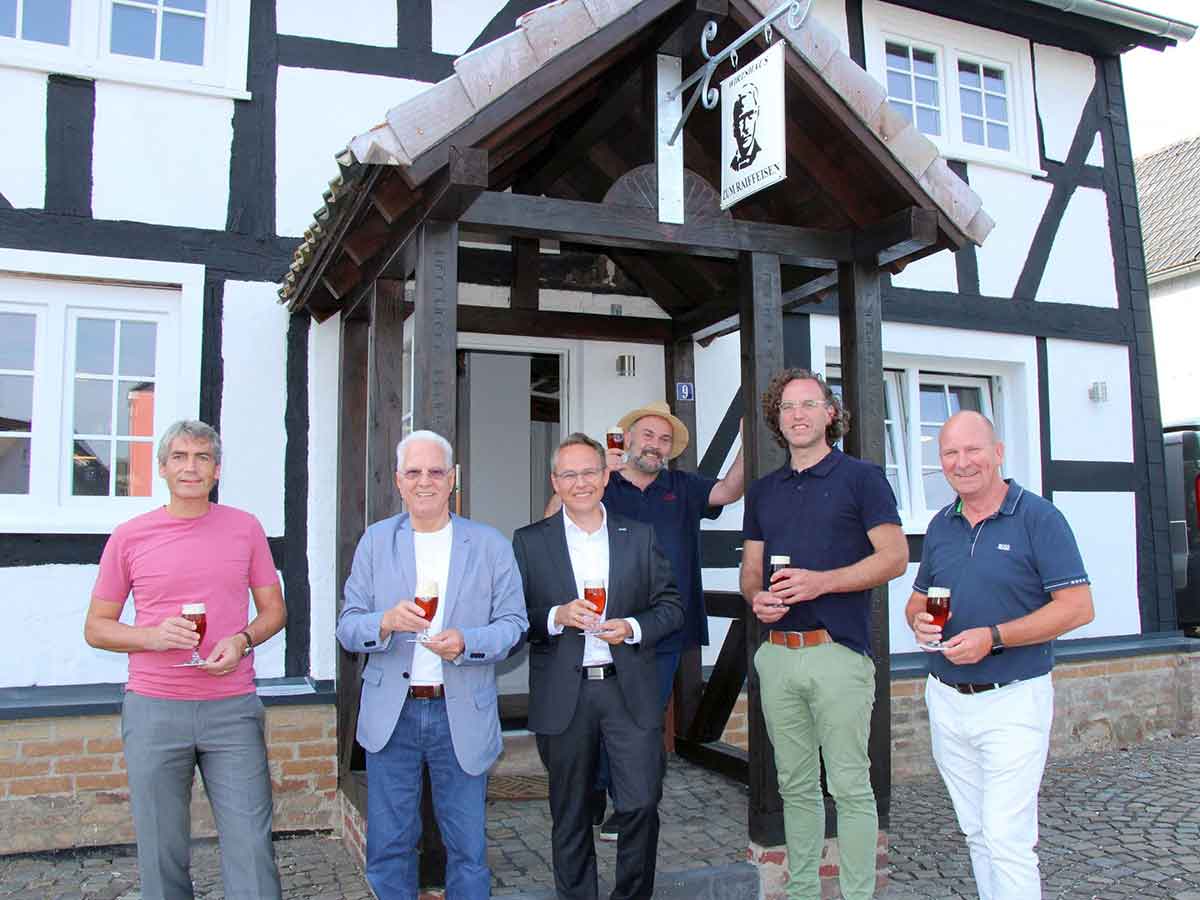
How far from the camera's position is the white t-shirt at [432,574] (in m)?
3.21

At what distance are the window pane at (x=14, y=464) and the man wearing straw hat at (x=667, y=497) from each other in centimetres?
282

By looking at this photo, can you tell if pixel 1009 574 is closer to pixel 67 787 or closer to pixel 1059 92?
pixel 67 787

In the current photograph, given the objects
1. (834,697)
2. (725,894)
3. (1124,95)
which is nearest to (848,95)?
(834,697)

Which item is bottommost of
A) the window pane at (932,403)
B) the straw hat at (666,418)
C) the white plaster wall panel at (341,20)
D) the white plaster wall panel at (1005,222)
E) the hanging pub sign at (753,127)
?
the straw hat at (666,418)

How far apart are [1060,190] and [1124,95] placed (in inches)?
43.2

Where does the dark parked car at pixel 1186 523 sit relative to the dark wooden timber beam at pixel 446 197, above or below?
below

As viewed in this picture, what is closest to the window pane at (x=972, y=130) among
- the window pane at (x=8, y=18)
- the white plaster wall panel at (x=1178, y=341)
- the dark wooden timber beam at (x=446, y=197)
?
the dark wooden timber beam at (x=446, y=197)

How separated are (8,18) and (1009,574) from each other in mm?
5218

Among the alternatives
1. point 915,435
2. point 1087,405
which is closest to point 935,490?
point 915,435

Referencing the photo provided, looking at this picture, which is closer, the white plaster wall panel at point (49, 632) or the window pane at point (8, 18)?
the white plaster wall panel at point (49, 632)

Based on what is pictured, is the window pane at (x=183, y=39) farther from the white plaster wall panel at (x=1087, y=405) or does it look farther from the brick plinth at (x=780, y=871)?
the white plaster wall panel at (x=1087, y=405)

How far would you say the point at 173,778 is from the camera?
123 inches

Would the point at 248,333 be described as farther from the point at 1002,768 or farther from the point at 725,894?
the point at 1002,768

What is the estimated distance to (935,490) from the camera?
22.7 feet
